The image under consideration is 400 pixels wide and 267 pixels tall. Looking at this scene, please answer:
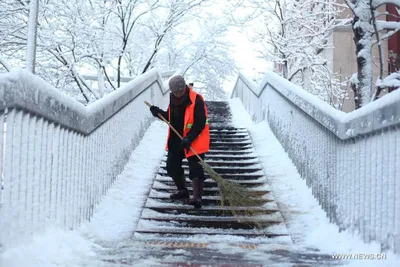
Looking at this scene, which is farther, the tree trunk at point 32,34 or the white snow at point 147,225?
the tree trunk at point 32,34

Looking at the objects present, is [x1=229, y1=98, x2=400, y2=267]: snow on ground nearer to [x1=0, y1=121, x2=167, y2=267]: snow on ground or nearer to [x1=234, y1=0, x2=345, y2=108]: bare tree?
[x1=0, y1=121, x2=167, y2=267]: snow on ground

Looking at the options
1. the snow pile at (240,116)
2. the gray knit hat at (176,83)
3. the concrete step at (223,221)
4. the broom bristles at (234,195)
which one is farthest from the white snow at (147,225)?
the snow pile at (240,116)

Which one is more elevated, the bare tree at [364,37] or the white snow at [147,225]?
the bare tree at [364,37]

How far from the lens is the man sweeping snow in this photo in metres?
5.96

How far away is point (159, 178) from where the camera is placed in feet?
23.9

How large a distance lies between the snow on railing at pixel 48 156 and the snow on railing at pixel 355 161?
2.50m

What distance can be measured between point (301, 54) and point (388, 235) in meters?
13.0

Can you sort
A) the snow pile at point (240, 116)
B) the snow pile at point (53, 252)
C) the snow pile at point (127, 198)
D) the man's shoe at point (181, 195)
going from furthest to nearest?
the snow pile at point (240, 116)
the man's shoe at point (181, 195)
the snow pile at point (127, 198)
the snow pile at point (53, 252)

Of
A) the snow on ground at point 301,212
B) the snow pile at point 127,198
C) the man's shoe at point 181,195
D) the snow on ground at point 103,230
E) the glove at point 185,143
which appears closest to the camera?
the snow on ground at point 103,230

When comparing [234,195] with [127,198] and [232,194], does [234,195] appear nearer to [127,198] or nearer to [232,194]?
[232,194]

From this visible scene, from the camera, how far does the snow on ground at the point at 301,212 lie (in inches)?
170

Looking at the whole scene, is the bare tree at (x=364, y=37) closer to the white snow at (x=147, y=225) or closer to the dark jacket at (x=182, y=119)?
the white snow at (x=147, y=225)

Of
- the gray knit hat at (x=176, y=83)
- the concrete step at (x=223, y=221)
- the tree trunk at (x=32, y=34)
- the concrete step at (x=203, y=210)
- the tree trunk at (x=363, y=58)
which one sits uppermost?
the tree trunk at (x=32, y=34)

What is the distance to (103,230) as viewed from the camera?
5.14 metres
